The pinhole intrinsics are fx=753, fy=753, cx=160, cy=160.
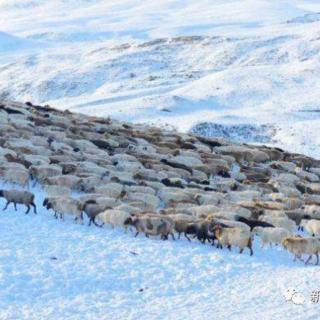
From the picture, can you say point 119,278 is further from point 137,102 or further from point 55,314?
point 137,102

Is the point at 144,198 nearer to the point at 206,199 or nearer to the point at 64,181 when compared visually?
the point at 206,199

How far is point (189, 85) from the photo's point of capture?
221 feet

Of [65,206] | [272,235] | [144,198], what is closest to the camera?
[272,235]

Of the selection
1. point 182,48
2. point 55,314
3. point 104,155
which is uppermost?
point 182,48

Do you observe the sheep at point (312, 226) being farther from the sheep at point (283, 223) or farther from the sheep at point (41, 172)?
the sheep at point (41, 172)

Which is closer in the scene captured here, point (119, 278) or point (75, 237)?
point (119, 278)

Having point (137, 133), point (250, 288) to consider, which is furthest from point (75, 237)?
point (137, 133)

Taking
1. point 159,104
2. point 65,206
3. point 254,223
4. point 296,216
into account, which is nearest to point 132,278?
point 65,206

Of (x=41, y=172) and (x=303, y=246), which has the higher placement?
(x=41, y=172)

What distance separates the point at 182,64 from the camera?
3270 inches

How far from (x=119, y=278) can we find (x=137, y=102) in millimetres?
44798

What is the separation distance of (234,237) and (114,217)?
2944mm

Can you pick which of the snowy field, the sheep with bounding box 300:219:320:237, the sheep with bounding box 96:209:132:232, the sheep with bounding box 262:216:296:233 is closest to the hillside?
the sheep with bounding box 96:209:132:232

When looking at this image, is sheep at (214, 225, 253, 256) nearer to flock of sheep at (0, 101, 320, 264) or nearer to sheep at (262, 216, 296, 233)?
flock of sheep at (0, 101, 320, 264)
